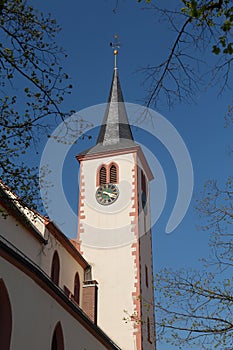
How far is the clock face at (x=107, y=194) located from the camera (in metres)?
27.0

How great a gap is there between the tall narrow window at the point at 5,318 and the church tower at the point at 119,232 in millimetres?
10807

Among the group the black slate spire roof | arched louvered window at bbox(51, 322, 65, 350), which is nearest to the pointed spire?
the black slate spire roof

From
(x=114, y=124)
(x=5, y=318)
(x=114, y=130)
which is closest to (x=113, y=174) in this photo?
(x=114, y=130)

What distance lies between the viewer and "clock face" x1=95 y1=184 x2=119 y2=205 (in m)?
27.0

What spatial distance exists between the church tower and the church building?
0.15 ft

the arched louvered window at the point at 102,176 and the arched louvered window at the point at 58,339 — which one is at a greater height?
the arched louvered window at the point at 102,176

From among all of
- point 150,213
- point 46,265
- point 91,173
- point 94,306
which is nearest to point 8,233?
point 46,265

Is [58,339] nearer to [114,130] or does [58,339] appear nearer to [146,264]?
[146,264]

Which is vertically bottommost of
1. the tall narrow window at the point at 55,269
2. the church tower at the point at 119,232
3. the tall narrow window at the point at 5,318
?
the tall narrow window at the point at 5,318

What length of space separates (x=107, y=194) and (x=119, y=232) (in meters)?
2.52

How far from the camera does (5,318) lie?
1144 centimetres

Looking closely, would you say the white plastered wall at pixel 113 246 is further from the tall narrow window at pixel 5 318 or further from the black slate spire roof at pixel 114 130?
the tall narrow window at pixel 5 318

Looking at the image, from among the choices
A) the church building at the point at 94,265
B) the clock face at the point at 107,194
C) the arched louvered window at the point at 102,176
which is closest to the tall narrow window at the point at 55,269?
the church building at the point at 94,265

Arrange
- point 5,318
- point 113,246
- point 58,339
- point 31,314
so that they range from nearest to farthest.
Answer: point 5,318 < point 31,314 < point 58,339 < point 113,246
